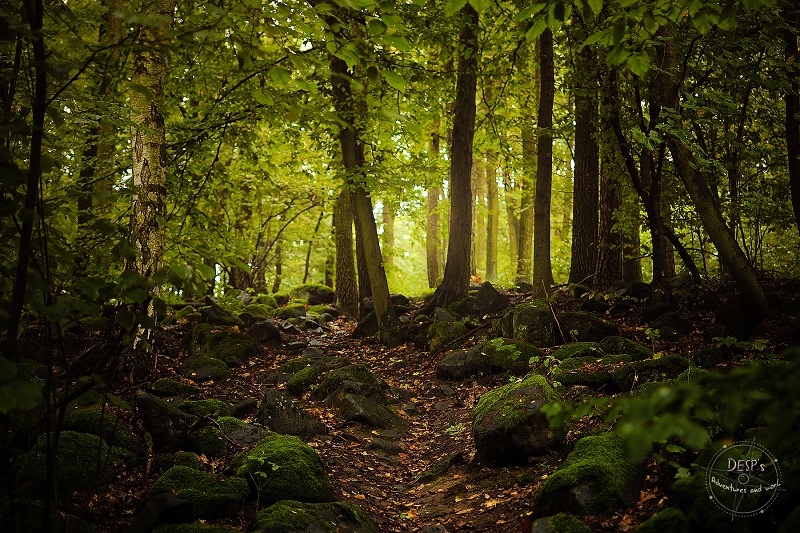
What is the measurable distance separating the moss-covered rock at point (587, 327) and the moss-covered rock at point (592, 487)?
14.3 feet

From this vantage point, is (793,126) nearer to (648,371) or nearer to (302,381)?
(648,371)

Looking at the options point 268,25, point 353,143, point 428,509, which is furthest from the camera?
point 353,143

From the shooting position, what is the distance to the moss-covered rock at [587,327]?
8.76 metres

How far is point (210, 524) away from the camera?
4.02 metres

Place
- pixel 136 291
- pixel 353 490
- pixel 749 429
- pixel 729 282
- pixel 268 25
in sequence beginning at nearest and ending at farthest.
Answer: pixel 136 291 → pixel 268 25 → pixel 749 429 → pixel 353 490 → pixel 729 282

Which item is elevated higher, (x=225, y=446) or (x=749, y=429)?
(x=749, y=429)

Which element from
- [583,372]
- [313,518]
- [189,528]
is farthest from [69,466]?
[583,372]

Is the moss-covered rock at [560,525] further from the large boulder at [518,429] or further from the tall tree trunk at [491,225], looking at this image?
the tall tree trunk at [491,225]

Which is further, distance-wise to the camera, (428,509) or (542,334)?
(542,334)

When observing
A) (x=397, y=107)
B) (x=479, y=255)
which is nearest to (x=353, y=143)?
(x=397, y=107)

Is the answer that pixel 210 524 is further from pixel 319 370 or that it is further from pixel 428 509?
pixel 319 370

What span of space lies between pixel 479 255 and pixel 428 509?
2283 cm

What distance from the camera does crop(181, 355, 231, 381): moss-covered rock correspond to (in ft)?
29.4

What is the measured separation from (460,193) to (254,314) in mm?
6073
